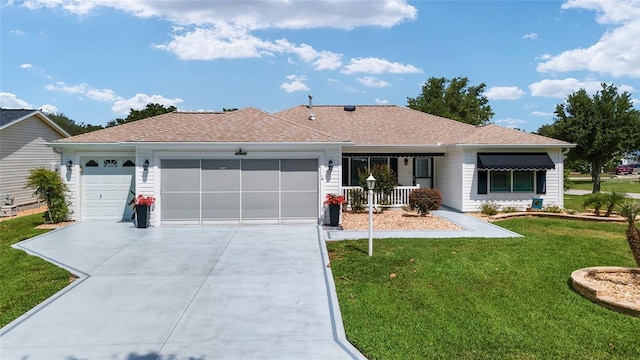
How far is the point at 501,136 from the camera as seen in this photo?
1870cm

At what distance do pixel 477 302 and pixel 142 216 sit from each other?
39.9 feet

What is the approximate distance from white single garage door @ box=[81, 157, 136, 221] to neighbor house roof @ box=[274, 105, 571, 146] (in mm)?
10586

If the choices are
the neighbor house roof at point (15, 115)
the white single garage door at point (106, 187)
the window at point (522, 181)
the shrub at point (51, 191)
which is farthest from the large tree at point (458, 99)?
the shrub at point (51, 191)

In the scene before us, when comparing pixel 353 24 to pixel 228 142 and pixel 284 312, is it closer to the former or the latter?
pixel 228 142

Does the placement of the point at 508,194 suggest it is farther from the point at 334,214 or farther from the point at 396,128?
the point at 334,214

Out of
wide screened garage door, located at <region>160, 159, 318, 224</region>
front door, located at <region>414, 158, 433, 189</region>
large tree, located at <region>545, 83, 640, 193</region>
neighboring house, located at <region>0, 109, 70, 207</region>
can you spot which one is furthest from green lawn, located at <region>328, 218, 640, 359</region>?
large tree, located at <region>545, 83, 640, 193</region>

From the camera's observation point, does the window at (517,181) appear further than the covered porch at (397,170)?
No

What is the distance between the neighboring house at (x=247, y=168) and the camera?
1478 cm

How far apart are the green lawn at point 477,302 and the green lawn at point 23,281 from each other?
596 cm

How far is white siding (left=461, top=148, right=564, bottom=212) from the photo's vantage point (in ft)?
59.8

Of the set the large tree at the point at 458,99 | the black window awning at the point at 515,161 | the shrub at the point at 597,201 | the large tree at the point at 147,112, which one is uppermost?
the large tree at the point at 458,99

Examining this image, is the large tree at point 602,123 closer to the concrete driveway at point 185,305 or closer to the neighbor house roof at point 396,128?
the neighbor house roof at point 396,128

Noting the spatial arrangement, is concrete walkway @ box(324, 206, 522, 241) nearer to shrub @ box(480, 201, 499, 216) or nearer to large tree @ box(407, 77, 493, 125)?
shrub @ box(480, 201, 499, 216)

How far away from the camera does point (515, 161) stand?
1784cm
